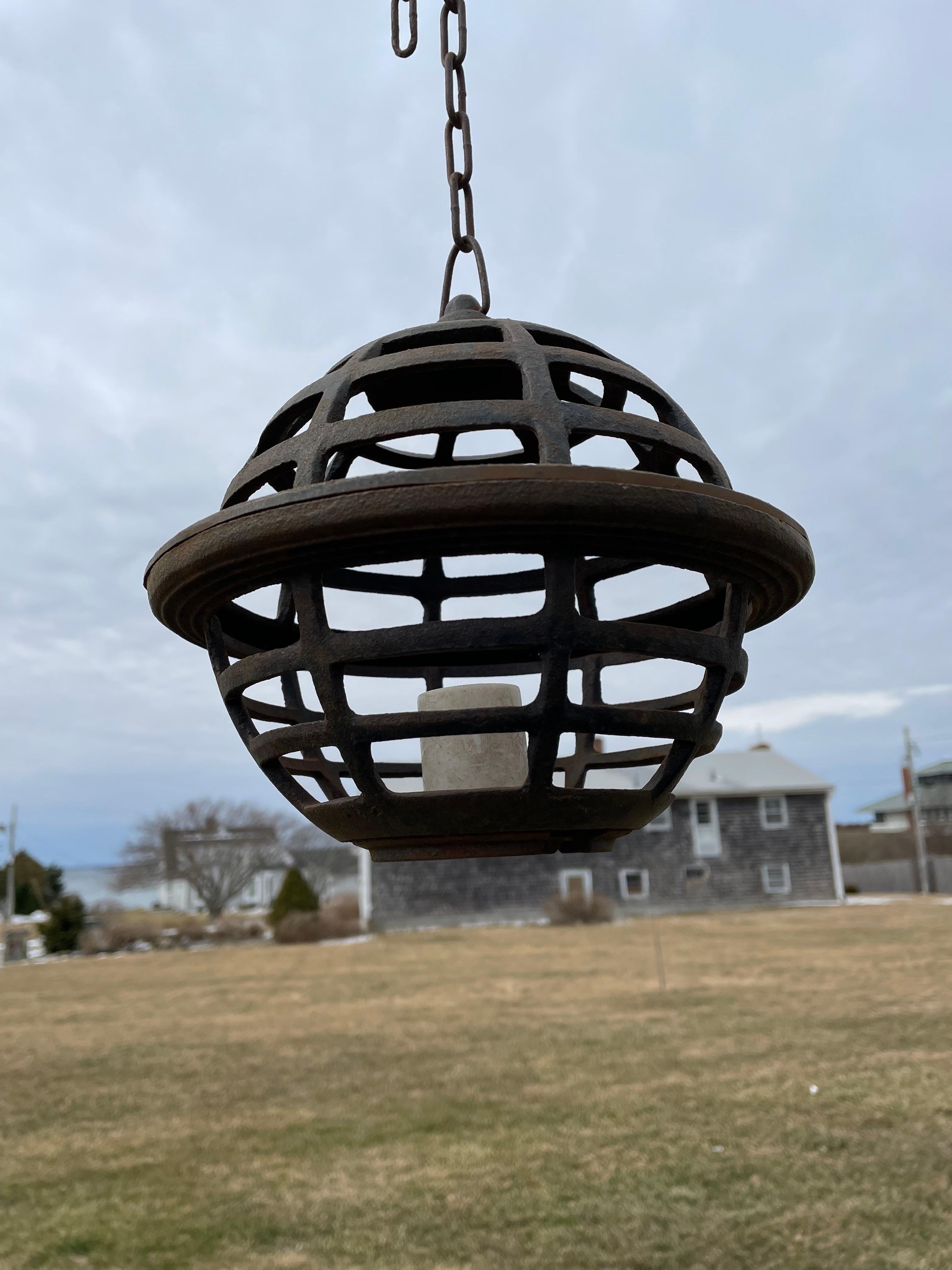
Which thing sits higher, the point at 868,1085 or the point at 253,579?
the point at 253,579

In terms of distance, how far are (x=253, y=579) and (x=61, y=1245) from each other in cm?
464

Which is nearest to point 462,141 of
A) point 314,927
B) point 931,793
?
point 314,927

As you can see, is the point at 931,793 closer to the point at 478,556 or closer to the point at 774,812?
the point at 774,812

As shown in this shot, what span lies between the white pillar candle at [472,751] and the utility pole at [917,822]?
32.6m

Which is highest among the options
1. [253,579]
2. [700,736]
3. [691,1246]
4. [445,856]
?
[253,579]

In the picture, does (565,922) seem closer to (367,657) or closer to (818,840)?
(818,840)

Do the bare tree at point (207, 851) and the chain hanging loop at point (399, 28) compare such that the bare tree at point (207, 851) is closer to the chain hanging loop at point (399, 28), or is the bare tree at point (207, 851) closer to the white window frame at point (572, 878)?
the white window frame at point (572, 878)

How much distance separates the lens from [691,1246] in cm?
422

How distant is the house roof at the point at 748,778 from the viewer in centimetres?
2884

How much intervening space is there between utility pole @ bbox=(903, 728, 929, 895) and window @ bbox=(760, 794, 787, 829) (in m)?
4.78

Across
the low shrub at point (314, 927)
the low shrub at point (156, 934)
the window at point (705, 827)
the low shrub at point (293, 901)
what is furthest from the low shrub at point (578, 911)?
the low shrub at point (156, 934)

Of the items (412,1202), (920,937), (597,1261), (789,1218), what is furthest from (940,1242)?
(920,937)

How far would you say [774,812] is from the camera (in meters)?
29.2

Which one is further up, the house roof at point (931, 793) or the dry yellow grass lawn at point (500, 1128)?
the house roof at point (931, 793)
